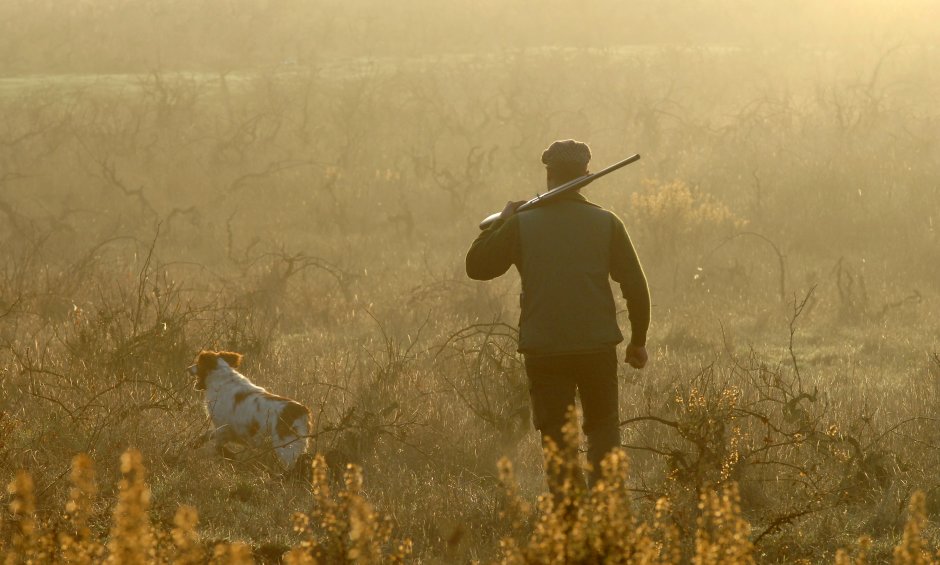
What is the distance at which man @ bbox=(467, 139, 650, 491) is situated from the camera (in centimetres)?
496

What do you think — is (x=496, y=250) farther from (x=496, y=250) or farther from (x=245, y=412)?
(x=245, y=412)

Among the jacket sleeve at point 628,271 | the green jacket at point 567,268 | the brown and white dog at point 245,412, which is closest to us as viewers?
the green jacket at point 567,268

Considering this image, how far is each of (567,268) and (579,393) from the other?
52 centimetres

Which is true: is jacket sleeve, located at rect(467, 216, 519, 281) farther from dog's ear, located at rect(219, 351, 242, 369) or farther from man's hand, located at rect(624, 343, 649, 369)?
dog's ear, located at rect(219, 351, 242, 369)

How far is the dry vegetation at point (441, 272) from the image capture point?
5.50 m

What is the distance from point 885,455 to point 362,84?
53.4ft

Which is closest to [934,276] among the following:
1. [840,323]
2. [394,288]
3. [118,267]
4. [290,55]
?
[840,323]

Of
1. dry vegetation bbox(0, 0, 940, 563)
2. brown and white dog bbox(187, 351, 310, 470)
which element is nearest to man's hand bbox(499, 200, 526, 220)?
dry vegetation bbox(0, 0, 940, 563)

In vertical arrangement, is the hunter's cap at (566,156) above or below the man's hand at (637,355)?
above

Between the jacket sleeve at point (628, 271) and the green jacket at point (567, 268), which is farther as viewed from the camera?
the jacket sleeve at point (628, 271)

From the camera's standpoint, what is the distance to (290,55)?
2566cm

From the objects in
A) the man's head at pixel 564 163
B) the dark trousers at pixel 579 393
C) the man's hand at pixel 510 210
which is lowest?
the dark trousers at pixel 579 393

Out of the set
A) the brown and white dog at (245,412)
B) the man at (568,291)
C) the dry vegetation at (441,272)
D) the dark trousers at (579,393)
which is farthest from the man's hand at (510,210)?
the brown and white dog at (245,412)

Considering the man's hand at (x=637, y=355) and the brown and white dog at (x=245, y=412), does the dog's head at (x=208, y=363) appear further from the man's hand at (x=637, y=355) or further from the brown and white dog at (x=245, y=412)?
the man's hand at (x=637, y=355)
